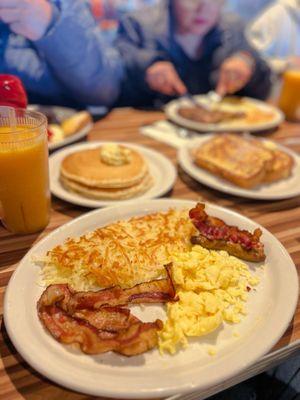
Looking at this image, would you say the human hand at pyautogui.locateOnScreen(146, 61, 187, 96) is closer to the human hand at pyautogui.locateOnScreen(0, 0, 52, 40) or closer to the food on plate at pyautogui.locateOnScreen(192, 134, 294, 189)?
the food on plate at pyautogui.locateOnScreen(192, 134, 294, 189)

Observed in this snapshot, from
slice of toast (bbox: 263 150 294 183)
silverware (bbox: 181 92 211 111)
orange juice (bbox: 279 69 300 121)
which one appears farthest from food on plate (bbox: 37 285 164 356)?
orange juice (bbox: 279 69 300 121)

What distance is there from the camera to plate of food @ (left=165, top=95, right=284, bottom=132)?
228 cm

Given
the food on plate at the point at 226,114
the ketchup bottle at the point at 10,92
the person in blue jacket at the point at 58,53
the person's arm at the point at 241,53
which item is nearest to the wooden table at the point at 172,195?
the food on plate at the point at 226,114

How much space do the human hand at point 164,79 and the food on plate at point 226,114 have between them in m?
0.21

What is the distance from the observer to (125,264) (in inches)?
40.7

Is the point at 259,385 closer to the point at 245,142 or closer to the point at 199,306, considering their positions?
the point at 199,306

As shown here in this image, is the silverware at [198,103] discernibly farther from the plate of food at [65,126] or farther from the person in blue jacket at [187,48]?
the plate of food at [65,126]

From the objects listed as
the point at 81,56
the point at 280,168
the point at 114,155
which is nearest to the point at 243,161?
A: the point at 280,168

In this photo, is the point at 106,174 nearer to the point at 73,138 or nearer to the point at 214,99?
the point at 73,138

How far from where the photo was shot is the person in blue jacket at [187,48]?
294cm

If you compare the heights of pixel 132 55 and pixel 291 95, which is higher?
pixel 132 55

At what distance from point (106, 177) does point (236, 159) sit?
63cm

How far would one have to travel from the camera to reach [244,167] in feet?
5.39

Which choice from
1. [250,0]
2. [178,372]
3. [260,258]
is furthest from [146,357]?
[250,0]
